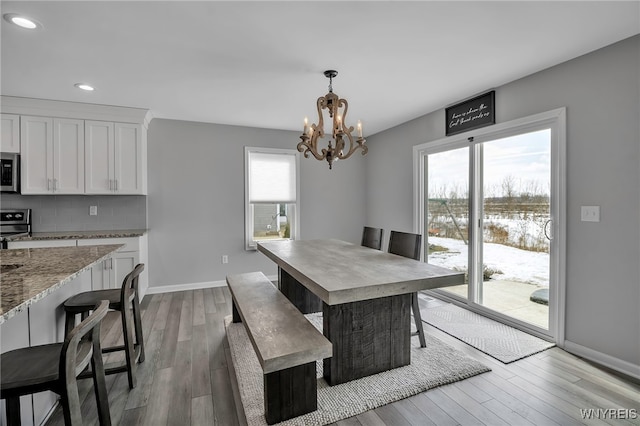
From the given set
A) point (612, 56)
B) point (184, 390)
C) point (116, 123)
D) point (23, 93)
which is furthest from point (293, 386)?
point (23, 93)

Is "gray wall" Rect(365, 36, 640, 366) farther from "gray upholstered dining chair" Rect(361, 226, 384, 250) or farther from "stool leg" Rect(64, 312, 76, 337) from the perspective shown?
"stool leg" Rect(64, 312, 76, 337)

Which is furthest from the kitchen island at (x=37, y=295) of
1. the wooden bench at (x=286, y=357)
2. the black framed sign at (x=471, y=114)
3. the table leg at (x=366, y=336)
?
the black framed sign at (x=471, y=114)

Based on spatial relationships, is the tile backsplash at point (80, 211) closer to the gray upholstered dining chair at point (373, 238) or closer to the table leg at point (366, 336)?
the gray upholstered dining chair at point (373, 238)

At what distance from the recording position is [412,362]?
7.74ft

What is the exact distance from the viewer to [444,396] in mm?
1988

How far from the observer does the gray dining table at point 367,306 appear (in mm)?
1847

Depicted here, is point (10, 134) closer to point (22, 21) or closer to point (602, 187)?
point (22, 21)

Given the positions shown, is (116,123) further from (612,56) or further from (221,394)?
(612,56)

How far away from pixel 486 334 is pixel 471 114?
2341mm

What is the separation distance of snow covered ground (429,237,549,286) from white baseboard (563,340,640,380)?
550 mm

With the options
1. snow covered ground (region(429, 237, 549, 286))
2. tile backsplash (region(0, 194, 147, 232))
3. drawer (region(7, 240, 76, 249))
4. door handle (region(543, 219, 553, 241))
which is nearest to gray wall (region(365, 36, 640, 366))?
door handle (region(543, 219, 553, 241))

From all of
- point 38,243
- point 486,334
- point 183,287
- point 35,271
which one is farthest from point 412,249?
point 38,243

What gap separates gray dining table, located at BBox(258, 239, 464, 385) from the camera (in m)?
1.85

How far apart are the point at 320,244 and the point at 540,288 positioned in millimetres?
2179
